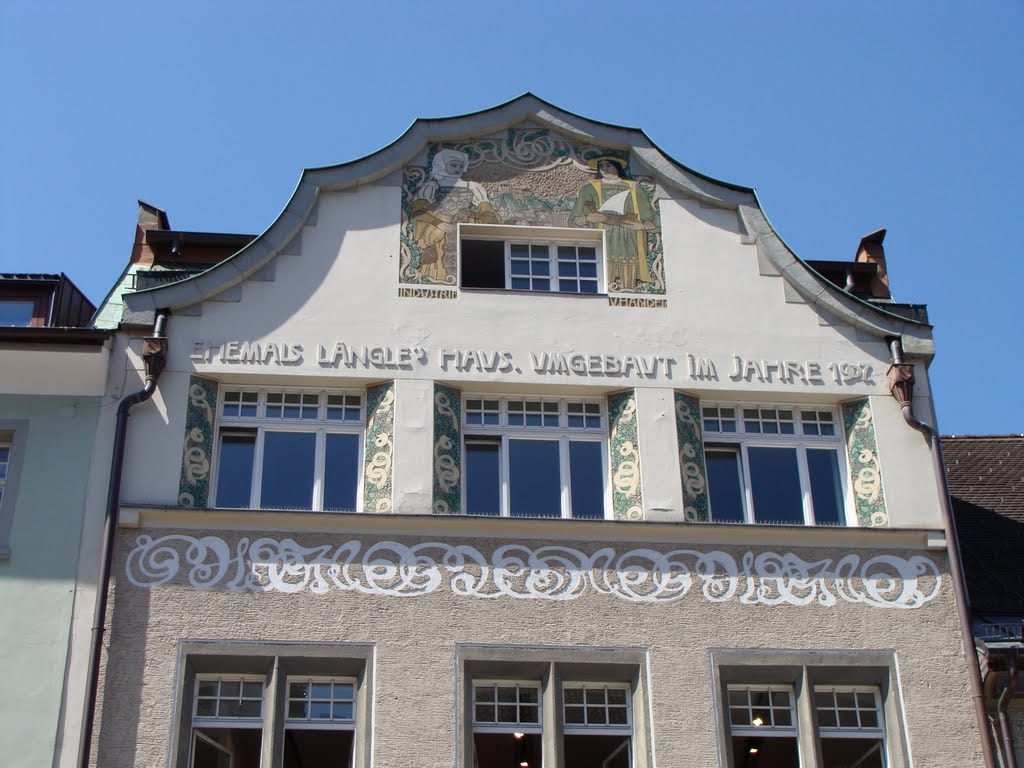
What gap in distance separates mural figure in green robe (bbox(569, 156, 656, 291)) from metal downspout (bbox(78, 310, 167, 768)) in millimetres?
4913

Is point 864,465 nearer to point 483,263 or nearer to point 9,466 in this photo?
point 483,263

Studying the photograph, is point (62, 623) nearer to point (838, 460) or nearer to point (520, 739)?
point (520, 739)

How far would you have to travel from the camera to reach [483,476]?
17.1 m

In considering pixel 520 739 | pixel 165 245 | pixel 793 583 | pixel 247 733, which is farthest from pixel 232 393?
pixel 793 583

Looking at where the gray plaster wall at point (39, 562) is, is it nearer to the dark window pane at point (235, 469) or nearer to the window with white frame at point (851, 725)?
the dark window pane at point (235, 469)

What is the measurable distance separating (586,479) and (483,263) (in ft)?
9.69

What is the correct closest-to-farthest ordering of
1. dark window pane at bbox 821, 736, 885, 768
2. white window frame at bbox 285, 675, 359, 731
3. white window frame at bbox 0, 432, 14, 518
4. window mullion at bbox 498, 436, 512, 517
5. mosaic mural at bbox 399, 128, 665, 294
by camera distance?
1. white window frame at bbox 285, 675, 359, 731
2. dark window pane at bbox 821, 736, 885, 768
3. white window frame at bbox 0, 432, 14, 518
4. window mullion at bbox 498, 436, 512, 517
5. mosaic mural at bbox 399, 128, 665, 294

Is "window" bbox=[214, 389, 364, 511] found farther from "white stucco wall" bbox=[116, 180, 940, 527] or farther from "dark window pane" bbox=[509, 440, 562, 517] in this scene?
"dark window pane" bbox=[509, 440, 562, 517]

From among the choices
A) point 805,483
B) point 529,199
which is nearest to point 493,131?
point 529,199

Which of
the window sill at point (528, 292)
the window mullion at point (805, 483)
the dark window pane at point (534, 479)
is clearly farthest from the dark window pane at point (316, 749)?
the window mullion at point (805, 483)

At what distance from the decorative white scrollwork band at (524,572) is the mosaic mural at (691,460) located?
22.5 inches

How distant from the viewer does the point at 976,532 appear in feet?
62.7

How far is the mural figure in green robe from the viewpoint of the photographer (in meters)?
18.2

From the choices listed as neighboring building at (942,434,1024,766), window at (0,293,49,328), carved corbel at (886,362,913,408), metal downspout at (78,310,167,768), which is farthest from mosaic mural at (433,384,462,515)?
neighboring building at (942,434,1024,766)
